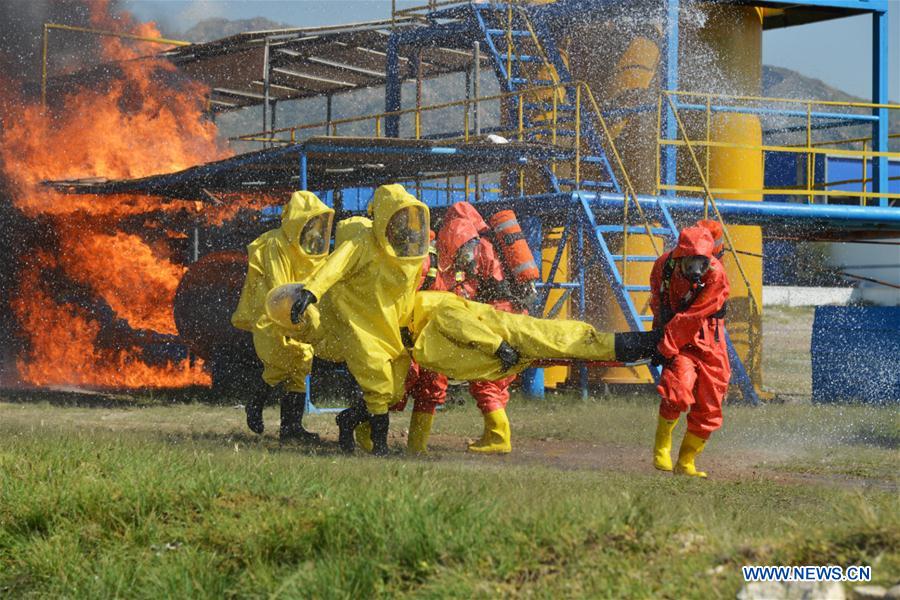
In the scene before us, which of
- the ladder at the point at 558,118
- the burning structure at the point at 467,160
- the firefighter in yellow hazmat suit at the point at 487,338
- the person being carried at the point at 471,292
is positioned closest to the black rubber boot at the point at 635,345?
the firefighter in yellow hazmat suit at the point at 487,338

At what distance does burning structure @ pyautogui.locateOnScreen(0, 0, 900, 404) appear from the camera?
50.5 ft

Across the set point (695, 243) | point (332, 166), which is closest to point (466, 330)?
point (695, 243)

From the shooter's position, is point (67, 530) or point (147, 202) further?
point (147, 202)

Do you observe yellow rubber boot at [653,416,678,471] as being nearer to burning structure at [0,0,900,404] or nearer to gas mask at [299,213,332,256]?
gas mask at [299,213,332,256]

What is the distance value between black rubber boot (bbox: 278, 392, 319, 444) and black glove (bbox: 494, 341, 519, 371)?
101 inches

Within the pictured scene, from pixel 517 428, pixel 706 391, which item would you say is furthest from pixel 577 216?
pixel 706 391

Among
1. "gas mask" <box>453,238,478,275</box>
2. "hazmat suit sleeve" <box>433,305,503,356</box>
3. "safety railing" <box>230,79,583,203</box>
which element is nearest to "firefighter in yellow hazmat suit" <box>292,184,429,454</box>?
"hazmat suit sleeve" <box>433,305,503,356</box>

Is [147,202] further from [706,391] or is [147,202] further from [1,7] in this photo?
[706,391]

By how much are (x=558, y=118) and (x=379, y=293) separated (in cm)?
812

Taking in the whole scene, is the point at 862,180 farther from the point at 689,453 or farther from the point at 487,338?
the point at 487,338

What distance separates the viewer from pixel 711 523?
5.84 m

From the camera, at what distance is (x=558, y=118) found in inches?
669

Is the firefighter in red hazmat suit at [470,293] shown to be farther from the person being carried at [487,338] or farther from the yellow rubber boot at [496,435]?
the person being carried at [487,338]

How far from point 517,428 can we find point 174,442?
4.06 metres
